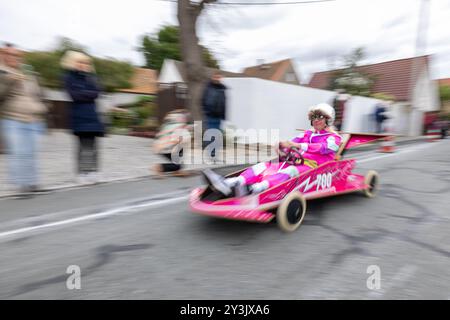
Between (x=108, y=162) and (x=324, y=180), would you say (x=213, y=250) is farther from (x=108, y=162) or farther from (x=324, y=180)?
(x=108, y=162)

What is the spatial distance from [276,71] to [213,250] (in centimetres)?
3873

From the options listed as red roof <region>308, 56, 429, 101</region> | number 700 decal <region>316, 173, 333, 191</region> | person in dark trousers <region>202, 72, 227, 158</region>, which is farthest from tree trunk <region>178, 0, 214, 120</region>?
red roof <region>308, 56, 429, 101</region>

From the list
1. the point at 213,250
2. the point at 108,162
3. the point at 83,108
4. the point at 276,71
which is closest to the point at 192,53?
the point at 108,162

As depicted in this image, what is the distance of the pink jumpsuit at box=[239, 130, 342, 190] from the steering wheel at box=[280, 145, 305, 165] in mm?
79

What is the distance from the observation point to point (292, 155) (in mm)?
3955

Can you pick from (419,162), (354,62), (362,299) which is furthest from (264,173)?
(354,62)

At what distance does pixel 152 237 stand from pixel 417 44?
68.3 ft

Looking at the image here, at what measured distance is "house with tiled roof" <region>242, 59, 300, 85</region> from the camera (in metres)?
39.0

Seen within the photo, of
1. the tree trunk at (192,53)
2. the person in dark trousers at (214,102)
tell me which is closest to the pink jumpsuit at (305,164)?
the person in dark trousers at (214,102)

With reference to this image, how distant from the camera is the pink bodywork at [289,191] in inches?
119

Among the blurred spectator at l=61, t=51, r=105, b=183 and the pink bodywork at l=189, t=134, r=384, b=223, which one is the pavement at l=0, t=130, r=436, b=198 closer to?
the blurred spectator at l=61, t=51, r=105, b=183

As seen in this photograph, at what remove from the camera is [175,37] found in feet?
139

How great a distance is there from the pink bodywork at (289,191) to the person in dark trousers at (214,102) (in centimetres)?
339

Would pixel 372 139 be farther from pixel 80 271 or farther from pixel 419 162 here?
pixel 419 162
